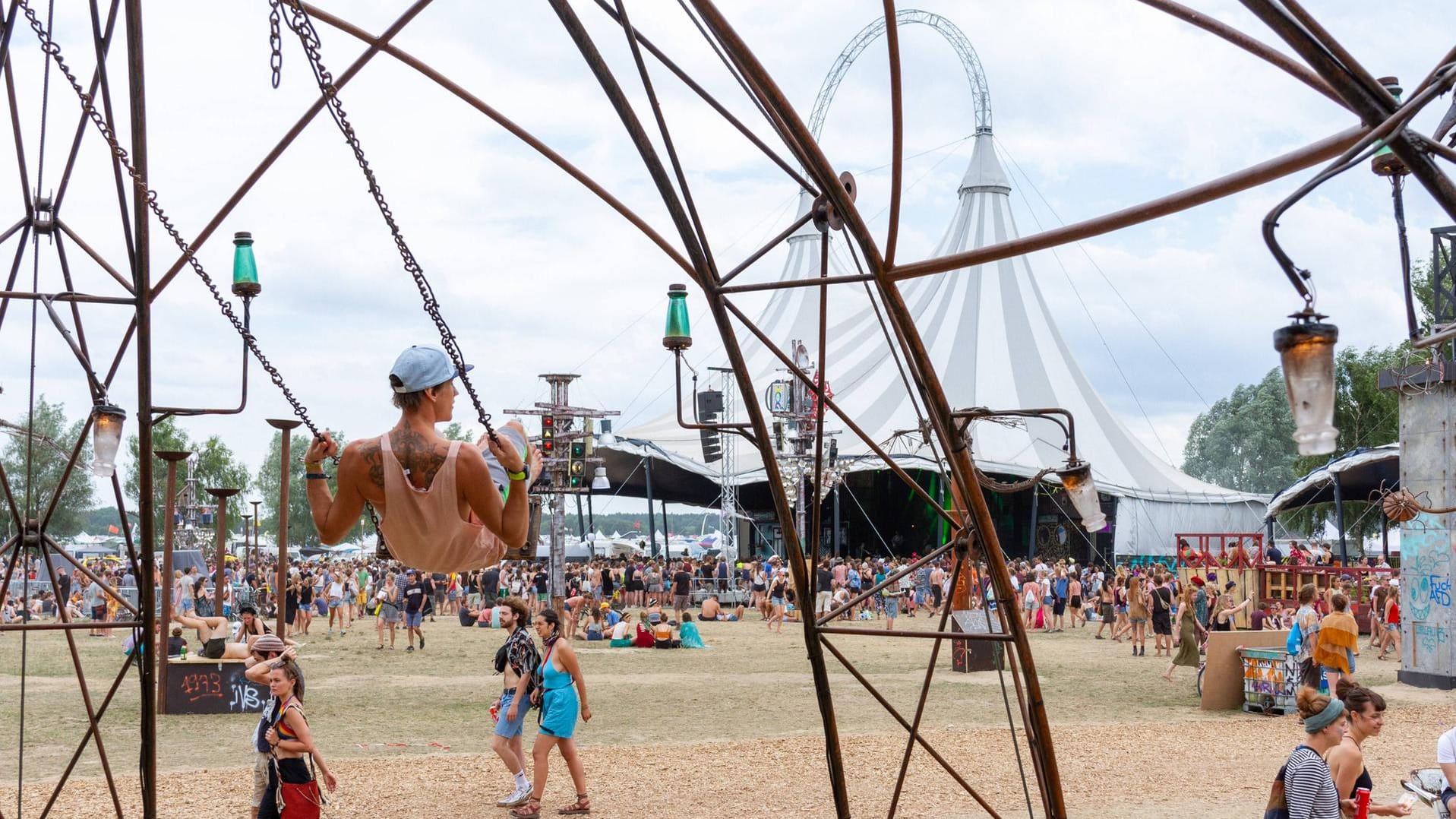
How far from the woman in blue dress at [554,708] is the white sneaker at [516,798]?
0.31 feet

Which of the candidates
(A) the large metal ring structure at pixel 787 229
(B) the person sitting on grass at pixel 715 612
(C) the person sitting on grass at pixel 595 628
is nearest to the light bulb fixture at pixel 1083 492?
(A) the large metal ring structure at pixel 787 229

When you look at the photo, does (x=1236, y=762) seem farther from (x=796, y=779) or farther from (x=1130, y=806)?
(x=796, y=779)

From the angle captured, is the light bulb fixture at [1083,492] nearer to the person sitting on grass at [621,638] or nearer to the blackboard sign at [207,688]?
the blackboard sign at [207,688]

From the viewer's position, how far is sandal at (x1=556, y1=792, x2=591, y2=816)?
8.21m

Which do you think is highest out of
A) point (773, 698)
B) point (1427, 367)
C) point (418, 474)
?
point (1427, 367)

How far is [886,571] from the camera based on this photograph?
2834 cm

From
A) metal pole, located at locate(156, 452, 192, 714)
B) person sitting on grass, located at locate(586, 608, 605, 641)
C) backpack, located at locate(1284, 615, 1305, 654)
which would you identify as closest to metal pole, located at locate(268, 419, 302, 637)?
metal pole, located at locate(156, 452, 192, 714)

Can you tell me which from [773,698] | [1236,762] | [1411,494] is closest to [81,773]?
[773,698]

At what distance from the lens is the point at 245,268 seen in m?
6.37

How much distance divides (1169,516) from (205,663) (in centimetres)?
2936

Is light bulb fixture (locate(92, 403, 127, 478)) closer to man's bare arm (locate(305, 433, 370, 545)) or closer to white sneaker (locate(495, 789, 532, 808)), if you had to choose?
man's bare arm (locate(305, 433, 370, 545))

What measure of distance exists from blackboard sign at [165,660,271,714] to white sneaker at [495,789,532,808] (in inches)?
204

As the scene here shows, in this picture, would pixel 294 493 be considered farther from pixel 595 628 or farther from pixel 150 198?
pixel 150 198

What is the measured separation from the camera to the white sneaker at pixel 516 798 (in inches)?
327
